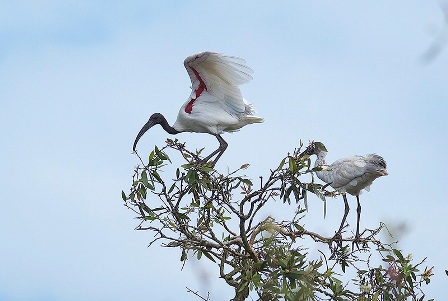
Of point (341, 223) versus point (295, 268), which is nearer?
point (295, 268)

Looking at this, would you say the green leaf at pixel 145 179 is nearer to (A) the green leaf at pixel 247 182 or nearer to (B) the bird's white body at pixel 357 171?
(A) the green leaf at pixel 247 182

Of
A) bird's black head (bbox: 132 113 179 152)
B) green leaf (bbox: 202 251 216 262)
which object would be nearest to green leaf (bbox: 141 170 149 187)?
green leaf (bbox: 202 251 216 262)

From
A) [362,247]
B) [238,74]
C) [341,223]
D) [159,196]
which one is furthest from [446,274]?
[341,223]

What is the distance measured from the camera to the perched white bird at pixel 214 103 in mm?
10977

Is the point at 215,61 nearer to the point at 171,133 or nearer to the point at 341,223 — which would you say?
the point at 171,133

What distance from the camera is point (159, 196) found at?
27.7ft

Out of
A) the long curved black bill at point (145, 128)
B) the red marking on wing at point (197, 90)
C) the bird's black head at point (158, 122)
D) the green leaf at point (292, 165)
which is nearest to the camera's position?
the green leaf at point (292, 165)

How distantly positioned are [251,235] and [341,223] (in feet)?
17.8

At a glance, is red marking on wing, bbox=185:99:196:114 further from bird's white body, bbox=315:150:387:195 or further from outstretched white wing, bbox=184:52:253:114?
bird's white body, bbox=315:150:387:195

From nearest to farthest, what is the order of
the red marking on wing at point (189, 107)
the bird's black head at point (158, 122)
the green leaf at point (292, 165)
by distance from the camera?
the green leaf at point (292, 165) < the red marking on wing at point (189, 107) < the bird's black head at point (158, 122)

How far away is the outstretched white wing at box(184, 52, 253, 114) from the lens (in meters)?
10.8

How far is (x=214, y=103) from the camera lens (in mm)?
11398

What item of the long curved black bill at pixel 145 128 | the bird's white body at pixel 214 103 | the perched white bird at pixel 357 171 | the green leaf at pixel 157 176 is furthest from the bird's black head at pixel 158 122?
the green leaf at pixel 157 176

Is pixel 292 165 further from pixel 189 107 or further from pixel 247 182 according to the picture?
pixel 189 107
